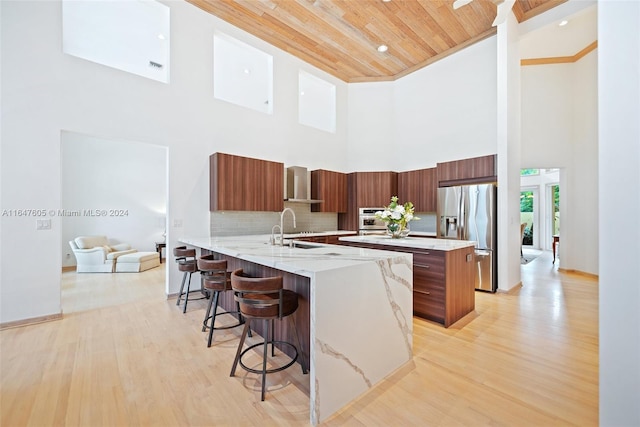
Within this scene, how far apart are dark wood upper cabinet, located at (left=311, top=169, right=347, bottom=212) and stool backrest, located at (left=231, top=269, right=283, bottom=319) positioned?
370 centimetres

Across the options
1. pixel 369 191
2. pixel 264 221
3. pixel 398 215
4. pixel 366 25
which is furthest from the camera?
pixel 369 191

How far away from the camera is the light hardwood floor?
1574 millimetres

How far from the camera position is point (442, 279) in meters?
Result: 2.81

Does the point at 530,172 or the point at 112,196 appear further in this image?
the point at 530,172

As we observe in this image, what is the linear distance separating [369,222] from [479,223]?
2.06 meters

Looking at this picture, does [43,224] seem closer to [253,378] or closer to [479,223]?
[253,378]

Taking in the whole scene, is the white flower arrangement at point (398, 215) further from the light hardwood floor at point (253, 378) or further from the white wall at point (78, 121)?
the white wall at point (78, 121)

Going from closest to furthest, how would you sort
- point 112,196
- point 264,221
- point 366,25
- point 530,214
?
point 366,25, point 264,221, point 112,196, point 530,214

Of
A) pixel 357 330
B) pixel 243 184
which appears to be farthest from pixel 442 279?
pixel 243 184

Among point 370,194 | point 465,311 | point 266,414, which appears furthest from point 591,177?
point 266,414

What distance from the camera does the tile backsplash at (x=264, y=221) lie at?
4.36 m

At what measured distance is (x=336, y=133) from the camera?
6121 millimetres

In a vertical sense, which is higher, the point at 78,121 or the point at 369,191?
the point at 78,121

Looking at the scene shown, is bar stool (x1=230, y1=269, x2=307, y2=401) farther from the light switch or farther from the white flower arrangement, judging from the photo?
the light switch
